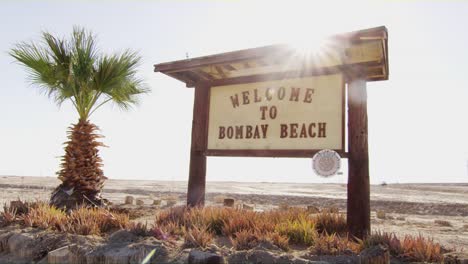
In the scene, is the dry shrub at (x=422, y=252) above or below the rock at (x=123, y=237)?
above

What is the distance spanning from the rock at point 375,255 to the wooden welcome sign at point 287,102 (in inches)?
57.3

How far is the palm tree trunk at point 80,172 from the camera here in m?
8.84

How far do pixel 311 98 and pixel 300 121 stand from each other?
1.62 feet

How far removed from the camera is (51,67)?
29.6ft

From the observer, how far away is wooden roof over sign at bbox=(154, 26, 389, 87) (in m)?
6.33

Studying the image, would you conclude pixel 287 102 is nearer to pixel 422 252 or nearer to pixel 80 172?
pixel 422 252

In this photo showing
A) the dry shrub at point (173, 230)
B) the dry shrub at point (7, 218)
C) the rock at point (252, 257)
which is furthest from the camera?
the dry shrub at point (7, 218)

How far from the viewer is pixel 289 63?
7527 millimetres

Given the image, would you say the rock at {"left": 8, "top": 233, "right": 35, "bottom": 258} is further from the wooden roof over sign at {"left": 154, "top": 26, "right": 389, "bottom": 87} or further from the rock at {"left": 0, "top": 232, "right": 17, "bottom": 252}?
the wooden roof over sign at {"left": 154, "top": 26, "right": 389, "bottom": 87}

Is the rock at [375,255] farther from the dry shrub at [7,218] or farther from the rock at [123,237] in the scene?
the dry shrub at [7,218]

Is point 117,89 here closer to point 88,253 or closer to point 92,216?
point 92,216

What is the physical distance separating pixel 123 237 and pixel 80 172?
4.46 meters

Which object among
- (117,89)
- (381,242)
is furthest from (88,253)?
(117,89)

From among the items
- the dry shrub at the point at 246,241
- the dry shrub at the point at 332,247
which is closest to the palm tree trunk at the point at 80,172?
the dry shrub at the point at 246,241
